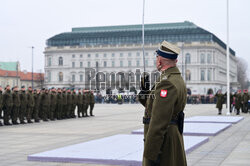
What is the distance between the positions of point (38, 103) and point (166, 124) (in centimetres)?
1867

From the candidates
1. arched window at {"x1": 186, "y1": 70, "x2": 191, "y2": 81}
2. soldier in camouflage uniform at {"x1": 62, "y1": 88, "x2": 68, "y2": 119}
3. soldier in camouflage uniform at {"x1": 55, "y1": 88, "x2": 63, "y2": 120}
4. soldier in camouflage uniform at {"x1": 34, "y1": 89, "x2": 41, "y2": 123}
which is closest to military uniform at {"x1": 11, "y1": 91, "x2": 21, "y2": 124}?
soldier in camouflage uniform at {"x1": 34, "y1": 89, "x2": 41, "y2": 123}

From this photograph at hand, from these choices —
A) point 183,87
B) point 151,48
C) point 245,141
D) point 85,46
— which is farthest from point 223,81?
point 183,87

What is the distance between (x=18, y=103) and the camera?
2058 cm

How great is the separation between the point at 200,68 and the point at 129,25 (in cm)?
2459

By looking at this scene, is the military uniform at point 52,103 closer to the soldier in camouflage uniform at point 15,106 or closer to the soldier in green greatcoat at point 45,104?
the soldier in green greatcoat at point 45,104

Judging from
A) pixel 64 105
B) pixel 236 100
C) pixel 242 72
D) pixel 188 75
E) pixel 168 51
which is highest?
pixel 242 72

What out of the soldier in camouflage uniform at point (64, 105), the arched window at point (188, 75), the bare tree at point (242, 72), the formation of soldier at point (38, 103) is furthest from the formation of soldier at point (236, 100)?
the bare tree at point (242, 72)

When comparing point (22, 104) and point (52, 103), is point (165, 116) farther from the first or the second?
point (52, 103)

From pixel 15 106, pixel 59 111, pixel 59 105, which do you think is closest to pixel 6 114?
pixel 15 106

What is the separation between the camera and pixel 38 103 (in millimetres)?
Answer: 22438

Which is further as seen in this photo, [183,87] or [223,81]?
[223,81]

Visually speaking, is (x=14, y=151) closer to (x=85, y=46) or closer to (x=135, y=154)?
(x=135, y=154)

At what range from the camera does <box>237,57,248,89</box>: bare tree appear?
159125 millimetres

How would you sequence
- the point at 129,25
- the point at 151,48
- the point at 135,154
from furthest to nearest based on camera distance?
the point at 129,25, the point at 151,48, the point at 135,154
